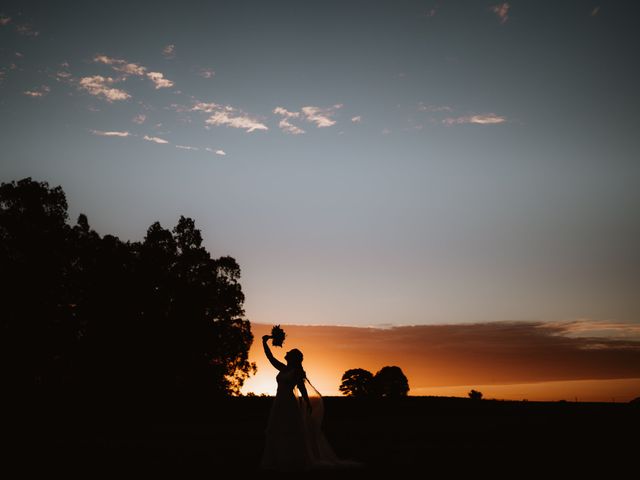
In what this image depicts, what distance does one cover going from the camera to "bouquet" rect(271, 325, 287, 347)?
14414 millimetres

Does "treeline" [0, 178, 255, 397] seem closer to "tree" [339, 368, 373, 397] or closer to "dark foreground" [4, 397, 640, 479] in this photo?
"dark foreground" [4, 397, 640, 479]

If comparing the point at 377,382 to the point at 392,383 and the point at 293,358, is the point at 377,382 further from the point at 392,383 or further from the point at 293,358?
the point at 293,358

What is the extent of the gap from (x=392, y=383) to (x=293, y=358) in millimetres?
79367

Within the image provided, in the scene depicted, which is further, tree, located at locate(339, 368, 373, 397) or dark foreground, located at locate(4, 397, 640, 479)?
tree, located at locate(339, 368, 373, 397)

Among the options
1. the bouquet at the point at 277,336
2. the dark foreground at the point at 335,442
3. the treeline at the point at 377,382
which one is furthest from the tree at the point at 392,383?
the bouquet at the point at 277,336

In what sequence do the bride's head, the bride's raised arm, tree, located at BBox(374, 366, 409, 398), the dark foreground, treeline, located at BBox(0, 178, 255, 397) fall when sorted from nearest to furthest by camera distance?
1. the dark foreground
2. the bride's raised arm
3. the bride's head
4. treeline, located at BBox(0, 178, 255, 397)
5. tree, located at BBox(374, 366, 409, 398)

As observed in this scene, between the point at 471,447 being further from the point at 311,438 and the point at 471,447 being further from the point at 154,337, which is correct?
the point at 154,337

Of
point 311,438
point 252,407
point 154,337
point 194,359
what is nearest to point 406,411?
point 252,407

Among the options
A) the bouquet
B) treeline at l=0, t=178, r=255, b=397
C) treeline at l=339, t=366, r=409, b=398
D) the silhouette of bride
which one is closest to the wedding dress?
the silhouette of bride

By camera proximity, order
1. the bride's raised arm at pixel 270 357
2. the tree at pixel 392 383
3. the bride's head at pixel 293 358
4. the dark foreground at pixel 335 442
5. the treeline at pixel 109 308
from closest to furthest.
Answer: the dark foreground at pixel 335 442
the bride's raised arm at pixel 270 357
the bride's head at pixel 293 358
the treeline at pixel 109 308
the tree at pixel 392 383

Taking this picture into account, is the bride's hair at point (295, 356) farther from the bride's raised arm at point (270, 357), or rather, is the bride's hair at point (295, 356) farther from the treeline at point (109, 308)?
the treeline at point (109, 308)

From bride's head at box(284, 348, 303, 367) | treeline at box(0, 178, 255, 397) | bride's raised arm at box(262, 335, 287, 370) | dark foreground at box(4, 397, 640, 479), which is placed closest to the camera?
dark foreground at box(4, 397, 640, 479)

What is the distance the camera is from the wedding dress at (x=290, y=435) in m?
14.4

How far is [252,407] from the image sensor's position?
42125mm
